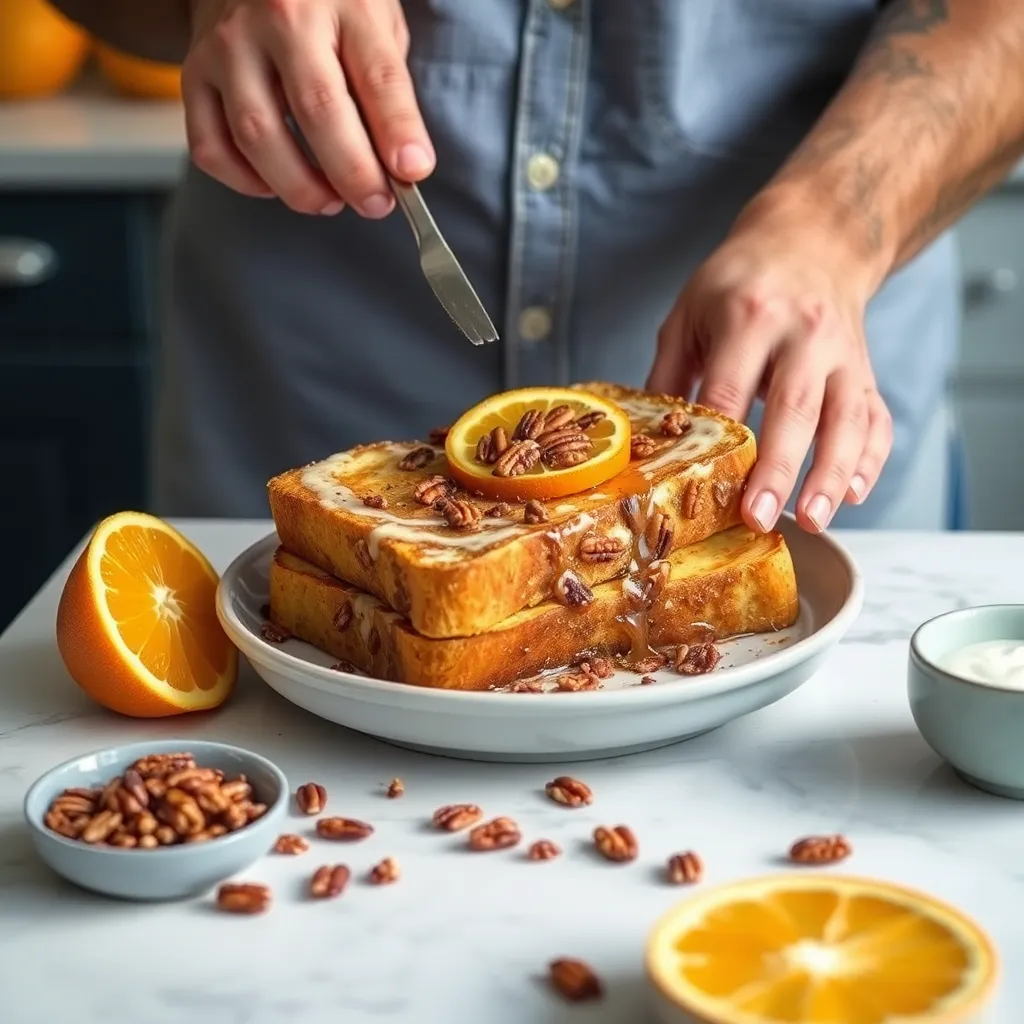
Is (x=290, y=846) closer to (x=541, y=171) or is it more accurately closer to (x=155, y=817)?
(x=155, y=817)

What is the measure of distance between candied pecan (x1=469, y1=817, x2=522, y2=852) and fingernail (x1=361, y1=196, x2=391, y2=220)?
23.2 inches

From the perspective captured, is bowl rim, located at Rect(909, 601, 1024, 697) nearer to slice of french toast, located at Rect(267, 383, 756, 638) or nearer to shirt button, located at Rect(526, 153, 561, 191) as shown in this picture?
slice of french toast, located at Rect(267, 383, 756, 638)

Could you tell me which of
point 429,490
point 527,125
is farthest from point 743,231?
point 429,490

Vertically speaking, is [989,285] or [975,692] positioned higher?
[975,692]

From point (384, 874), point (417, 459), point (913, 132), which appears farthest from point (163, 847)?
point (913, 132)

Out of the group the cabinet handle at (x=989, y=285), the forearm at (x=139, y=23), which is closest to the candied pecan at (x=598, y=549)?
the forearm at (x=139, y=23)

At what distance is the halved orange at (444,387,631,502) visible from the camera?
118cm

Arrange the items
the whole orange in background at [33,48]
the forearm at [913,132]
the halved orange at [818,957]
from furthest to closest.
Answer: the whole orange in background at [33,48] → the forearm at [913,132] → the halved orange at [818,957]

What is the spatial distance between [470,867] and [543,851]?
1.8 inches

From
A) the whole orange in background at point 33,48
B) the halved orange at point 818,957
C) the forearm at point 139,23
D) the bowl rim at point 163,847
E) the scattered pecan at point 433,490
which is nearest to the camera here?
the halved orange at point 818,957

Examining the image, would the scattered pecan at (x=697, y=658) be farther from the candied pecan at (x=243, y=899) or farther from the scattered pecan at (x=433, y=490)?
the candied pecan at (x=243, y=899)

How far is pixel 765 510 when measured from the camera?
1.23 m

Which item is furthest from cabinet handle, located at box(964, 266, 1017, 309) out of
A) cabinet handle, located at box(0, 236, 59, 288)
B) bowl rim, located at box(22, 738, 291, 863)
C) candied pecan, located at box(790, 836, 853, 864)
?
bowl rim, located at box(22, 738, 291, 863)

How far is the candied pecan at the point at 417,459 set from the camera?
1305mm
